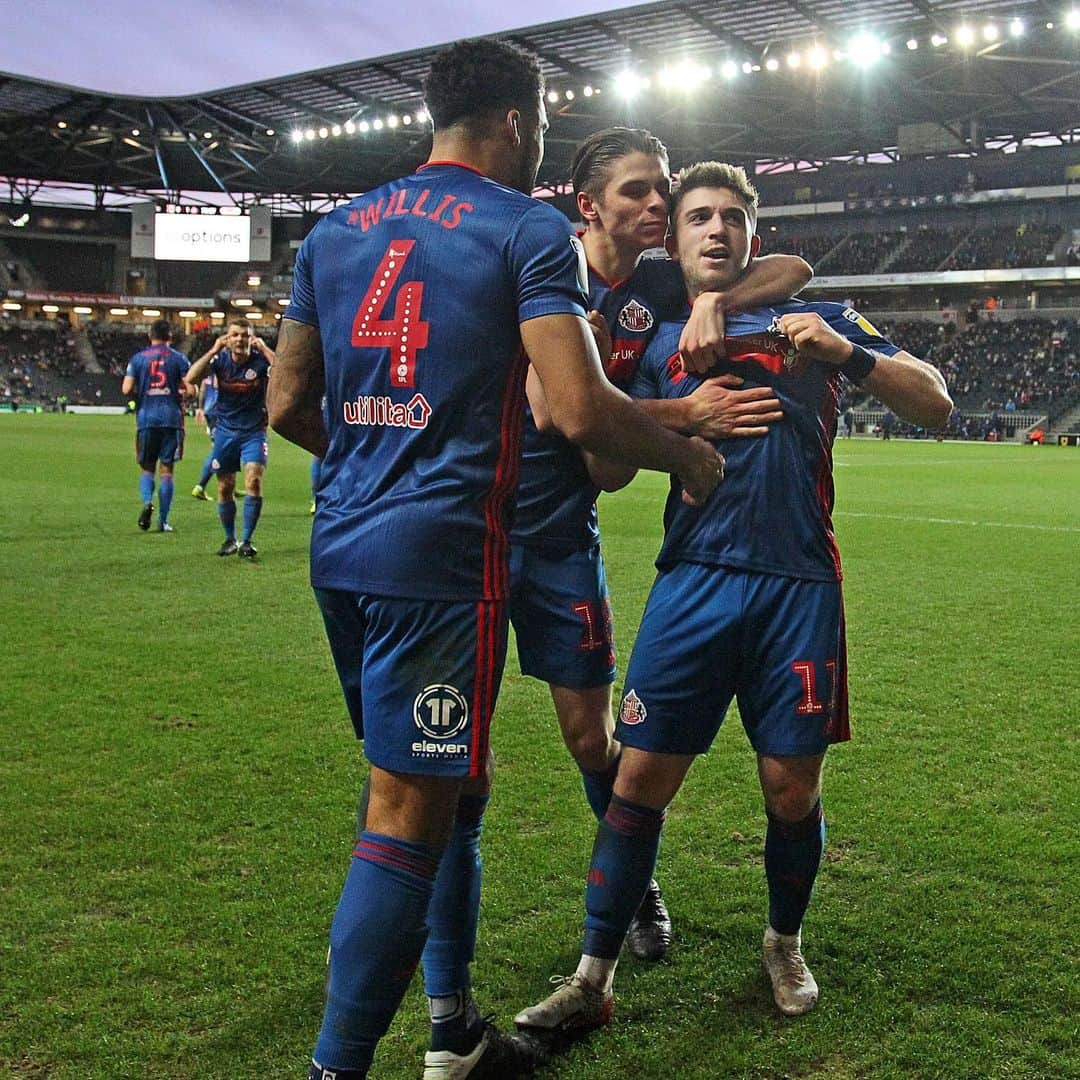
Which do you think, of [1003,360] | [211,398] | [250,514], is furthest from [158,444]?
[1003,360]

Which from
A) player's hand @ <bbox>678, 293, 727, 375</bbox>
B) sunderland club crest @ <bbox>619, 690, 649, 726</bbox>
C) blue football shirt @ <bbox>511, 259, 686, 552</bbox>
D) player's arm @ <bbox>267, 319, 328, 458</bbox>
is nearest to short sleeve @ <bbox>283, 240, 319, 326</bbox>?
player's arm @ <bbox>267, 319, 328, 458</bbox>

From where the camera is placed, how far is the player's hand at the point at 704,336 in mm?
2846

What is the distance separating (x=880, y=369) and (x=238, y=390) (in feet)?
29.1

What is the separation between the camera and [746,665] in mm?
2941

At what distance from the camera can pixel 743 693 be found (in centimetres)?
298

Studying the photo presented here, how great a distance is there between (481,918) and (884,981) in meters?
1.18

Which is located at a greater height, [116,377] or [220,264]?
[220,264]

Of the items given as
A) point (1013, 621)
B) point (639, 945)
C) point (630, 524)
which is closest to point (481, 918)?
point (639, 945)

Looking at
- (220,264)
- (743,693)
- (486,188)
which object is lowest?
(743,693)

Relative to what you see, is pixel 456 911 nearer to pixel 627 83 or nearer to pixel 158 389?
pixel 158 389

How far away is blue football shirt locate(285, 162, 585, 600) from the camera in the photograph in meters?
2.28

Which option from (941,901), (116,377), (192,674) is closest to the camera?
(941,901)

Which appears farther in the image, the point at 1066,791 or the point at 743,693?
the point at 1066,791

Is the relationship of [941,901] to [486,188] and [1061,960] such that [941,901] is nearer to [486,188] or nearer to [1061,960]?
[1061,960]
